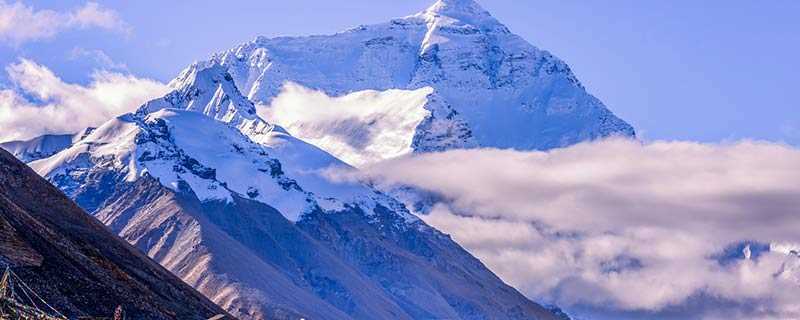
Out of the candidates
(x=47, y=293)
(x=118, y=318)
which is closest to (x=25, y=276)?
(x=47, y=293)

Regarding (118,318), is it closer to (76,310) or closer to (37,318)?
(37,318)

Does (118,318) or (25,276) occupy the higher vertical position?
(25,276)

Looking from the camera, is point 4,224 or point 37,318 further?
point 4,224

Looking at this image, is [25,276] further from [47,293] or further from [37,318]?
[37,318]

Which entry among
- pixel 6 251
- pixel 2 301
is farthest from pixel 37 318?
pixel 6 251

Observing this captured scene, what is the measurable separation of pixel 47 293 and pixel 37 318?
108m

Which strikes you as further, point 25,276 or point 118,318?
point 25,276

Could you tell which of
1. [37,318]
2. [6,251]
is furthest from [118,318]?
[6,251]

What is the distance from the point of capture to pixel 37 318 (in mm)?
88750

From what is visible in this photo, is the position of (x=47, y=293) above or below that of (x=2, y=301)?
above

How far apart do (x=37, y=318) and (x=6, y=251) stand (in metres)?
103

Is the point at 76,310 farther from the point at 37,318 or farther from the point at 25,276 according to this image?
the point at 37,318

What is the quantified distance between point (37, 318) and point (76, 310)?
110 m

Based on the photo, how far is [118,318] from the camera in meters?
90.8
